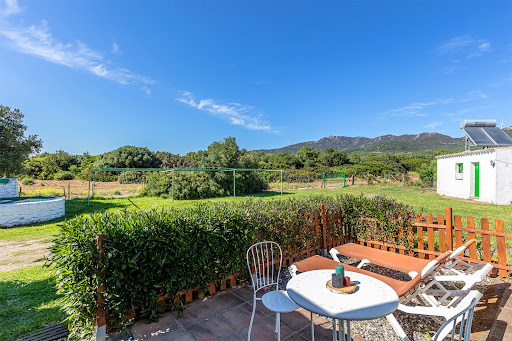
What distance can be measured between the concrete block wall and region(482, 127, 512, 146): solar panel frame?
2053 cm

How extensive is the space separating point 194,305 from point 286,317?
1.04m

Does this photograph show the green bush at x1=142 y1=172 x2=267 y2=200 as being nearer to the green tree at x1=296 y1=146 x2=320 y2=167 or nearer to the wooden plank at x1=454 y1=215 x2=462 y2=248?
the wooden plank at x1=454 y1=215 x2=462 y2=248

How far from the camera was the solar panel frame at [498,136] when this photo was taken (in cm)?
1145

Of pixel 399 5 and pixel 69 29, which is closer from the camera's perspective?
pixel 69 29

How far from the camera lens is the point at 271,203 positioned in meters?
3.97

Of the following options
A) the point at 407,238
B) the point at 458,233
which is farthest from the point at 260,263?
the point at 458,233

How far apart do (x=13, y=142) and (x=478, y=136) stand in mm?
23685

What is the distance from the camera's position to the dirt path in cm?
457

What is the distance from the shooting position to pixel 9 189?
10.5 m

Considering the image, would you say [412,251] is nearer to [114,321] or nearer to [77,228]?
[114,321]

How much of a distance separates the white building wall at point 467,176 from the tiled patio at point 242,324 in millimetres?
11396

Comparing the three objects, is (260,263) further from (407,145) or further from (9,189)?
(407,145)

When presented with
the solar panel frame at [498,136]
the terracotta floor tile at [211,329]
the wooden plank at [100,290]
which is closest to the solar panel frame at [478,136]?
the solar panel frame at [498,136]

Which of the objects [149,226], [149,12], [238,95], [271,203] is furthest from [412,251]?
[238,95]
